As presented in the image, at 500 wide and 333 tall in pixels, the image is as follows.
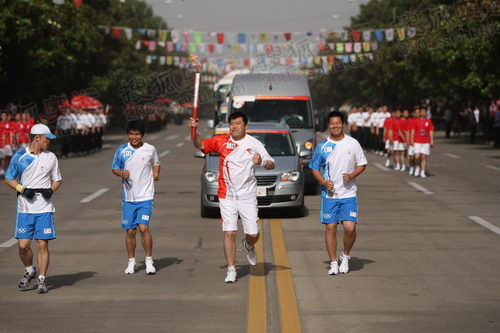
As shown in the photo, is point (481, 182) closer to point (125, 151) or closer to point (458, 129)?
point (125, 151)

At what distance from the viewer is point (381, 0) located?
3415 inches

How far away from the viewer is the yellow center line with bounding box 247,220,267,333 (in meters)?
7.61

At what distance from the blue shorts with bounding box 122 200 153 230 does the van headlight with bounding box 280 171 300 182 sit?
538 cm

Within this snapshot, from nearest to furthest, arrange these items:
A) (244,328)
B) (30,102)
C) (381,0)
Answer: (244,328), (30,102), (381,0)

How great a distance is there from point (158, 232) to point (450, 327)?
7.11 m

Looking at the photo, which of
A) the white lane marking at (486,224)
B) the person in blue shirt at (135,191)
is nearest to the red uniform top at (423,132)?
the white lane marking at (486,224)

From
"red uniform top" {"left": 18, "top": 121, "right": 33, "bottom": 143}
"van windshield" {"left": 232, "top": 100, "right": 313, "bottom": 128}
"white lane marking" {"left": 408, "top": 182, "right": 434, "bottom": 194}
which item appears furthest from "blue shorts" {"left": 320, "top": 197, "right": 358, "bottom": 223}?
"red uniform top" {"left": 18, "top": 121, "right": 33, "bottom": 143}

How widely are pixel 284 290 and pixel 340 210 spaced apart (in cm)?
141

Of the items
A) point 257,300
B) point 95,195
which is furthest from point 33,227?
point 95,195

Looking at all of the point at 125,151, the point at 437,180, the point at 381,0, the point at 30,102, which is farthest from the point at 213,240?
the point at 381,0

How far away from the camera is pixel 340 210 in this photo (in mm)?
10195

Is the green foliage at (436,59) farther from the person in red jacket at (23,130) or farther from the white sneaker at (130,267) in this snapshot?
the white sneaker at (130,267)

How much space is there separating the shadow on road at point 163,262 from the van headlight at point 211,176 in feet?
13.2

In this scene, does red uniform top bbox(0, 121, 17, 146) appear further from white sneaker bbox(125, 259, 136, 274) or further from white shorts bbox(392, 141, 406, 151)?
white sneaker bbox(125, 259, 136, 274)
